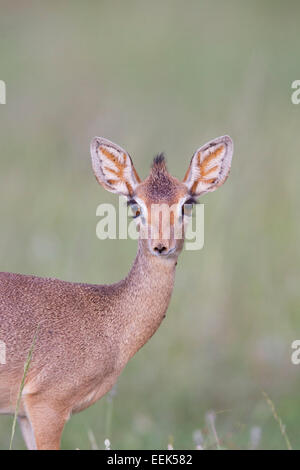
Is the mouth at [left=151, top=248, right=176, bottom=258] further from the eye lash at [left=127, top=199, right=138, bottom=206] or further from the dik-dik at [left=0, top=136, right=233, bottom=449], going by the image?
the eye lash at [left=127, top=199, right=138, bottom=206]

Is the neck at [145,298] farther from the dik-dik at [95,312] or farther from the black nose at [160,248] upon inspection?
the black nose at [160,248]

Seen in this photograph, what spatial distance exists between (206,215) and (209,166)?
537cm

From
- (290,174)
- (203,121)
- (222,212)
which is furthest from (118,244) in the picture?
(203,121)

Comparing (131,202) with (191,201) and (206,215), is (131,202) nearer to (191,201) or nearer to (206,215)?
(191,201)

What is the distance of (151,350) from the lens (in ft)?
33.3

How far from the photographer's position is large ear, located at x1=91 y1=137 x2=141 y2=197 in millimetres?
6113

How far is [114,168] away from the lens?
618cm

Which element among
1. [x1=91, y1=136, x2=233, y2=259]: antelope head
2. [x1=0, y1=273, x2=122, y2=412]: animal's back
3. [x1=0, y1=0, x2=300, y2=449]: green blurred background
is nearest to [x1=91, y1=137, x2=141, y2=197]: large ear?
[x1=91, y1=136, x2=233, y2=259]: antelope head

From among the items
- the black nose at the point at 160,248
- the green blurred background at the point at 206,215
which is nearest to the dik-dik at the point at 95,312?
the black nose at the point at 160,248

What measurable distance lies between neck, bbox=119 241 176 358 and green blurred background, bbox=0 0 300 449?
690mm

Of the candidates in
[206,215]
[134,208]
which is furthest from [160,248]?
[206,215]

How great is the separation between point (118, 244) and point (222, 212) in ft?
4.08

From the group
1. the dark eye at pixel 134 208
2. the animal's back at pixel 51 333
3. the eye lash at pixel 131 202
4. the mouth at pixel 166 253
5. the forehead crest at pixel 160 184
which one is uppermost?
the forehead crest at pixel 160 184

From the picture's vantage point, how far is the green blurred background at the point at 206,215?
9266mm
